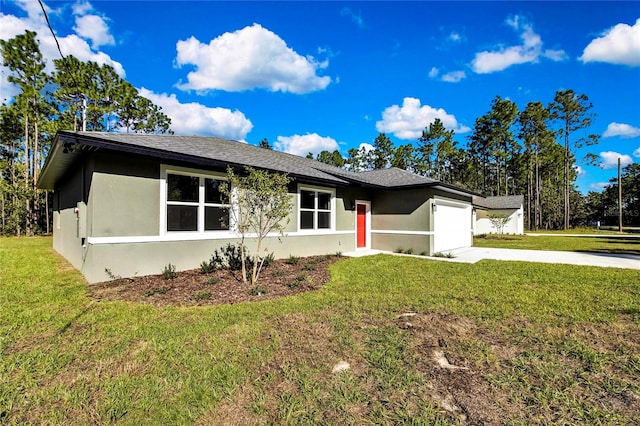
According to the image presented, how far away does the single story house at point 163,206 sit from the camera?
602cm

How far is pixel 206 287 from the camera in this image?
5.86m

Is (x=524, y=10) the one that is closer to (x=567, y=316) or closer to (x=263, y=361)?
(x=567, y=316)

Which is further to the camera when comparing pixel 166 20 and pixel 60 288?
pixel 166 20

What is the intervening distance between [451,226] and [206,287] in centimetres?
1157

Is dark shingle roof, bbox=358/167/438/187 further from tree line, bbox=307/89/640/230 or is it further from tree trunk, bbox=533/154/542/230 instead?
tree trunk, bbox=533/154/542/230

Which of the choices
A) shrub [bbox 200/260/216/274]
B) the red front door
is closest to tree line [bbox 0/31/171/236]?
shrub [bbox 200/260/216/274]

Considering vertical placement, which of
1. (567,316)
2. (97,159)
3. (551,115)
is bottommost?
(567,316)

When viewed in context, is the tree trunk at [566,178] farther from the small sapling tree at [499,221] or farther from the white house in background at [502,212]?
the small sapling tree at [499,221]

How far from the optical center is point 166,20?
822 centimetres

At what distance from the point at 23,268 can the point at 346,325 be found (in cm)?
947

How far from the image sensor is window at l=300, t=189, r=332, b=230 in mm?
10286

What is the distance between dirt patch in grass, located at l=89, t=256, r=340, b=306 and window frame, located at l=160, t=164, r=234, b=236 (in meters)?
1.04

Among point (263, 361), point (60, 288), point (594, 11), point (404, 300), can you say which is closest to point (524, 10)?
point (594, 11)

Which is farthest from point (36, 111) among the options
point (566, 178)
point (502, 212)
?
point (566, 178)
